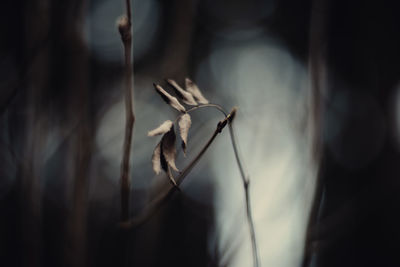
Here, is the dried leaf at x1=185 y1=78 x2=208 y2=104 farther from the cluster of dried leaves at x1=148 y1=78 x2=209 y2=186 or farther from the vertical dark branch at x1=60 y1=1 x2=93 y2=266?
the vertical dark branch at x1=60 y1=1 x2=93 y2=266

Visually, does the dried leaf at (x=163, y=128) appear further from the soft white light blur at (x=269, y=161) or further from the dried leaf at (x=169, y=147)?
the soft white light blur at (x=269, y=161)

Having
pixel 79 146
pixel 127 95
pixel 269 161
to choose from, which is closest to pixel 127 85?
pixel 127 95

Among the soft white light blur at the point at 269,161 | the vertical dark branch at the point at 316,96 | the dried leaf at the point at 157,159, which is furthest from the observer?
the soft white light blur at the point at 269,161

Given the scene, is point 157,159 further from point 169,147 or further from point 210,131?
point 210,131

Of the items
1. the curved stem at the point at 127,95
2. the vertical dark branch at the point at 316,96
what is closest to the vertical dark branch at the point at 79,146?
the curved stem at the point at 127,95

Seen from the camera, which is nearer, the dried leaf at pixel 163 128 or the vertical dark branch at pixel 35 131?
the dried leaf at pixel 163 128

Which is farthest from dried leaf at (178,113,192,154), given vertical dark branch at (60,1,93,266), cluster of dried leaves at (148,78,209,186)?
vertical dark branch at (60,1,93,266)

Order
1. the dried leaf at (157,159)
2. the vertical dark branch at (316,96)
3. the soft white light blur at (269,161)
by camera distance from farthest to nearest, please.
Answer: the soft white light blur at (269,161) → the vertical dark branch at (316,96) → the dried leaf at (157,159)
